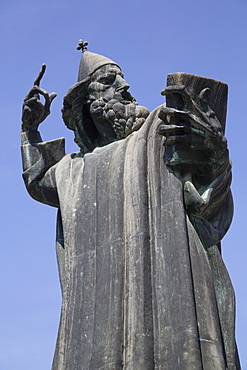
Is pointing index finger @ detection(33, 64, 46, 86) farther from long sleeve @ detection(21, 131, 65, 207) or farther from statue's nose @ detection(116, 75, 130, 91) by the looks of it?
statue's nose @ detection(116, 75, 130, 91)

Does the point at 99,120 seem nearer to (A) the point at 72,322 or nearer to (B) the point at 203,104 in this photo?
(B) the point at 203,104

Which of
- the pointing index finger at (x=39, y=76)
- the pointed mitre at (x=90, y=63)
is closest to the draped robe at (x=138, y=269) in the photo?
the pointed mitre at (x=90, y=63)

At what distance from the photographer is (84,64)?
39.3 feet

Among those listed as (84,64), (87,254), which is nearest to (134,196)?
(87,254)

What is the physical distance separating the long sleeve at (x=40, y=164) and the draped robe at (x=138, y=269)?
32cm

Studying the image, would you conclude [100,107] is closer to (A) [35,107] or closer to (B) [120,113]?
(B) [120,113]

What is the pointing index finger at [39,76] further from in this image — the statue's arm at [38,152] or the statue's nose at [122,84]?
the statue's nose at [122,84]

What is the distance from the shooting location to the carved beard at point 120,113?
11.4 m

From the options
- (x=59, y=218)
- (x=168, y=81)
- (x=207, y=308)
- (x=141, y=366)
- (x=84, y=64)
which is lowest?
(x=141, y=366)

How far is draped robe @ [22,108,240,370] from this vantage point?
954 centimetres

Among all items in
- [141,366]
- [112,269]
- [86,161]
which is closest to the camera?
[141,366]

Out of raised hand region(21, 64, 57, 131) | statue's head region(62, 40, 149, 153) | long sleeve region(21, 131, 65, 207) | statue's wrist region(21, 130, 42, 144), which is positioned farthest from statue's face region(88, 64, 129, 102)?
statue's wrist region(21, 130, 42, 144)

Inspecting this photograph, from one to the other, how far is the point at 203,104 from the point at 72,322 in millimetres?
3037

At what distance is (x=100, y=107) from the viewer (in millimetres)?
11484
